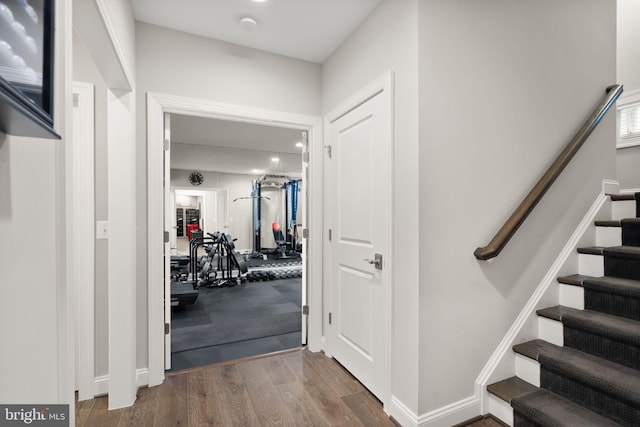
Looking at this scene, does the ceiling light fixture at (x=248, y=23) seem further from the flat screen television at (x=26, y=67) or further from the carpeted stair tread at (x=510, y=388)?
the carpeted stair tread at (x=510, y=388)

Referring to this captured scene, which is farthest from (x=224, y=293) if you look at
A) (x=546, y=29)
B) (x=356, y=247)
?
(x=546, y=29)

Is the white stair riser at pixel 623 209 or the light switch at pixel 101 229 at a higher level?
the white stair riser at pixel 623 209

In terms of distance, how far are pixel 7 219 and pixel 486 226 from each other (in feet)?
7.01

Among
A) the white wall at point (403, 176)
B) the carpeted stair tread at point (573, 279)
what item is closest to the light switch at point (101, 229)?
the white wall at point (403, 176)

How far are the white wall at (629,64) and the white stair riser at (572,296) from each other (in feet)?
6.36

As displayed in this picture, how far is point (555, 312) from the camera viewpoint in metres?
2.00

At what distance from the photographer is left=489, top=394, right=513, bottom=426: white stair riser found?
177 centimetres

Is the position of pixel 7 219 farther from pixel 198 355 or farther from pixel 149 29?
pixel 198 355

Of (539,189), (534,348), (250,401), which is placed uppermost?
(539,189)

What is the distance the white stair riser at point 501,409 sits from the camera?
177 cm

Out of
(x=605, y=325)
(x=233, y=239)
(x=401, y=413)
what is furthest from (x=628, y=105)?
(x=233, y=239)

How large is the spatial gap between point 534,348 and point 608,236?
1129 mm

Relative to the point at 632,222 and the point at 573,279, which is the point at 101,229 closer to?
the point at 573,279

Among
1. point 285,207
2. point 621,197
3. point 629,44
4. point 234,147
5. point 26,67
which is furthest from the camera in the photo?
point 285,207
